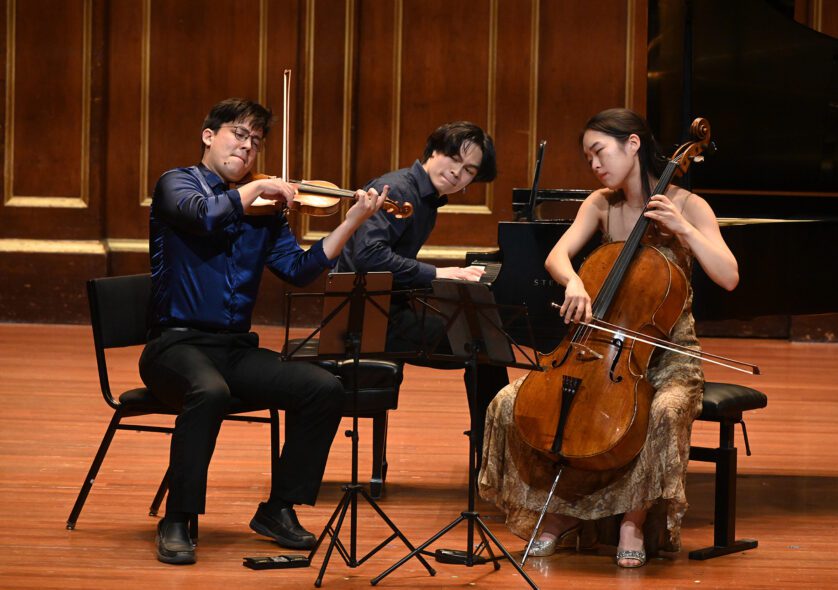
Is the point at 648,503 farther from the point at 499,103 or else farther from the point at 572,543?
the point at 499,103

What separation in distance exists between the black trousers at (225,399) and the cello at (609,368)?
1.68 ft

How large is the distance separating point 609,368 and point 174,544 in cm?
114

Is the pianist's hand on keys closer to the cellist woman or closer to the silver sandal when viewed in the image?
the cellist woman

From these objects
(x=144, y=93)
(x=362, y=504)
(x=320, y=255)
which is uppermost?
(x=144, y=93)

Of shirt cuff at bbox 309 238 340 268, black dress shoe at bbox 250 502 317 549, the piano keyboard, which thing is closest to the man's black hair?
the piano keyboard

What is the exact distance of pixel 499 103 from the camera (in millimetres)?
7516

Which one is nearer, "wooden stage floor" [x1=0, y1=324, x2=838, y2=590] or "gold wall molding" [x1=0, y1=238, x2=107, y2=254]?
"wooden stage floor" [x1=0, y1=324, x2=838, y2=590]

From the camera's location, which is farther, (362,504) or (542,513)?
(362,504)

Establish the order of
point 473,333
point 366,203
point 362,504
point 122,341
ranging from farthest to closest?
point 362,504
point 122,341
point 366,203
point 473,333

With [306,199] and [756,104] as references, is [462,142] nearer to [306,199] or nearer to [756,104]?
[306,199]

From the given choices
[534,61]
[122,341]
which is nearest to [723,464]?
[122,341]

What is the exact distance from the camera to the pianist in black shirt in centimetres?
363

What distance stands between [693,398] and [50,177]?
217 inches

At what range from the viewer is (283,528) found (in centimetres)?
309
